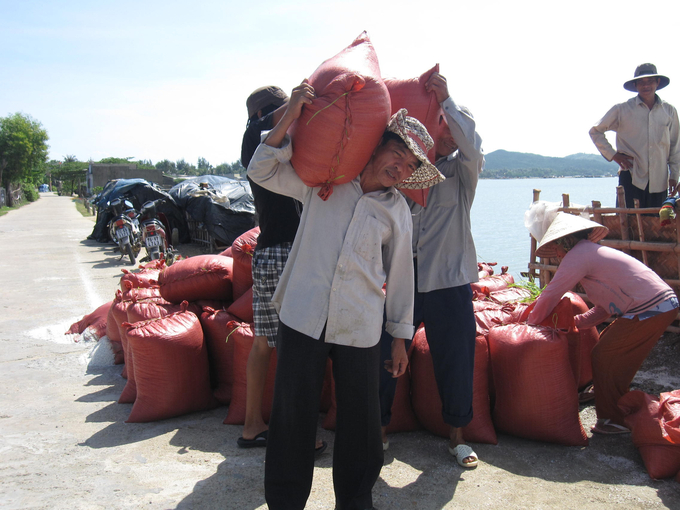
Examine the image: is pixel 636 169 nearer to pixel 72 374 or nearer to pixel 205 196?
pixel 72 374

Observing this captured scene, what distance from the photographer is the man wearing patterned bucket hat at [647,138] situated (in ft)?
14.6

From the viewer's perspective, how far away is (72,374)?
3.93 m

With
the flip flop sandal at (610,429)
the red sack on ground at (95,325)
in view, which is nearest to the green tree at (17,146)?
the red sack on ground at (95,325)

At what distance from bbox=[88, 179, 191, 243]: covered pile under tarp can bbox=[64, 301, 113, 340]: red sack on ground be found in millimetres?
8238

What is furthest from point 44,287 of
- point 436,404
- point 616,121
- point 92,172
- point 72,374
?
point 92,172

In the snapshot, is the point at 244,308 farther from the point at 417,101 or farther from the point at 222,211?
the point at 222,211

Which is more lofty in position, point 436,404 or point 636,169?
point 636,169

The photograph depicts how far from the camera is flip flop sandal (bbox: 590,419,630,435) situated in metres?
2.81

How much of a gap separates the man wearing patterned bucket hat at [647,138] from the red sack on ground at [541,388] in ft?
8.56

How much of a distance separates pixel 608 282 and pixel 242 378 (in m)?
2.12

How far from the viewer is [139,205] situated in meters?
14.7

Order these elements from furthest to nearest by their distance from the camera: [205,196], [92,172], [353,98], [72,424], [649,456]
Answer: [92,172] < [205,196] < [72,424] < [649,456] < [353,98]

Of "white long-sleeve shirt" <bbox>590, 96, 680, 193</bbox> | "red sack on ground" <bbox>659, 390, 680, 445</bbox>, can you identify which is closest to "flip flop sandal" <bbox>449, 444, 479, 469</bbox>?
"red sack on ground" <bbox>659, 390, 680, 445</bbox>

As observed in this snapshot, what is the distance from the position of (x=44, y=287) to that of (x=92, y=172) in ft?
149
